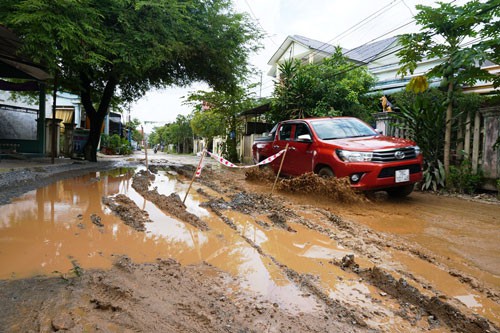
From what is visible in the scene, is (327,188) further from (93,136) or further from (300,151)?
(93,136)

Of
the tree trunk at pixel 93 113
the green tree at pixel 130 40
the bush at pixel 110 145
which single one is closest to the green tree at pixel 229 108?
the green tree at pixel 130 40

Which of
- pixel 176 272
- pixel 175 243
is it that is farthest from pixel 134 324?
pixel 175 243

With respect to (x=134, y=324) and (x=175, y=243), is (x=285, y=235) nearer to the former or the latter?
(x=175, y=243)

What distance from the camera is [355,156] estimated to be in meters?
5.38

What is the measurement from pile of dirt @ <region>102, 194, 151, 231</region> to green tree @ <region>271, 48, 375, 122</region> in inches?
327

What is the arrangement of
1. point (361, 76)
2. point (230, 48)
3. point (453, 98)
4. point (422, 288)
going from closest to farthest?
point (422, 288)
point (453, 98)
point (230, 48)
point (361, 76)

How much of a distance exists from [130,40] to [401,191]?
8755 mm

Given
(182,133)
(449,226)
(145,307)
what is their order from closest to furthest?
(145,307) < (449,226) < (182,133)

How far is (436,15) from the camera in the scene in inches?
251

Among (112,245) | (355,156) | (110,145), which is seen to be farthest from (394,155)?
(110,145)

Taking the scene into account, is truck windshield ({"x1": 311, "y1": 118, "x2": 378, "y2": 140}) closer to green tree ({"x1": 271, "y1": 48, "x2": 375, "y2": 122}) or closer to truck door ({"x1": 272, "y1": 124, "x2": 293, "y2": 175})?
truck door ({"x1": 272, "y1": 124, "x2": 293, "y2": 175})

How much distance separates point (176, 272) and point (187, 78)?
44.3 feet

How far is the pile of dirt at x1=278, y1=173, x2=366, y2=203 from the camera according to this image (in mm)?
5242

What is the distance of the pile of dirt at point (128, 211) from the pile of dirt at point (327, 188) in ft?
9.33
